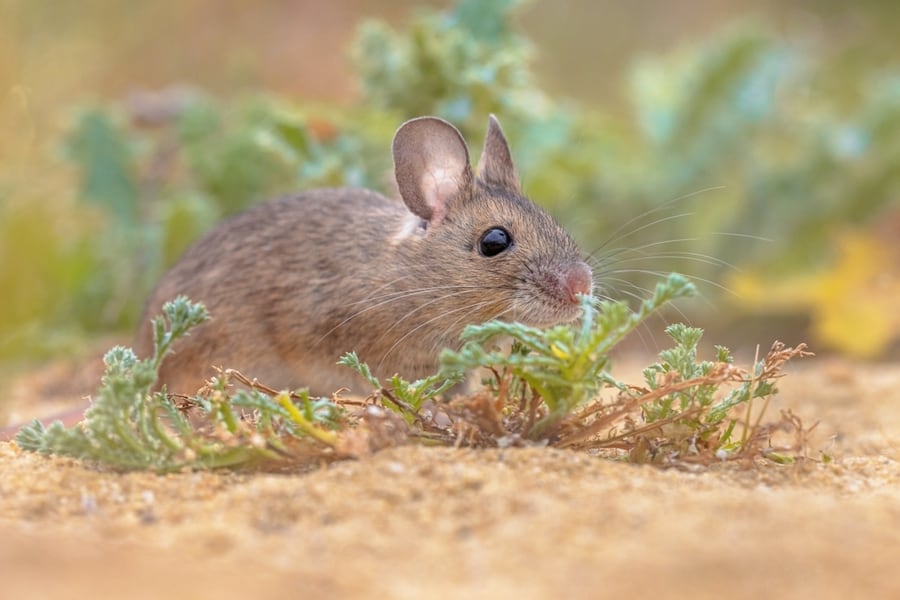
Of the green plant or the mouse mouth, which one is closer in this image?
the green plant

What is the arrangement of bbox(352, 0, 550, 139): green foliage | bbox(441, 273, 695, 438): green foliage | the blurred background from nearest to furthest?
bbox(441, 273, 695, 438): green foliage → bbox(352, 0, 550, 139): green foliage → the blurred background

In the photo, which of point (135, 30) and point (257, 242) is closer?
point (257, 242)

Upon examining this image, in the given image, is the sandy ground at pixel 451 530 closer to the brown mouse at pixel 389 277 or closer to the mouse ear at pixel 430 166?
the brown mouse at pixel 389 277

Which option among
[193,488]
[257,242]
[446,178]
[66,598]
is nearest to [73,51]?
[257,242]

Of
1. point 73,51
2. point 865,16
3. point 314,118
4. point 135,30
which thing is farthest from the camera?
point 865,16

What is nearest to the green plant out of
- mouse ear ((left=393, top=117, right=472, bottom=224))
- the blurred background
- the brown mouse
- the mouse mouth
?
the mouse mouth

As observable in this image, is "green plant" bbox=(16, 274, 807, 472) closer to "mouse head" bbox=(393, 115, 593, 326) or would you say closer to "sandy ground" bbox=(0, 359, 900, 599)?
"sandy ground" bbox=(0, 359, 900, 599)

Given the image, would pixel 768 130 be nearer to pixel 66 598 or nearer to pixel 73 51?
pixel 73 51
